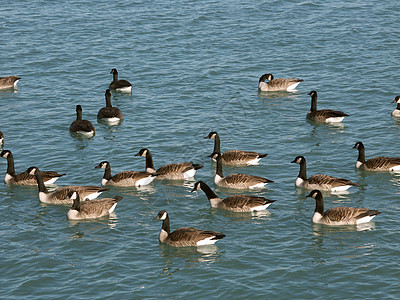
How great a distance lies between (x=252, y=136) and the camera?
3206 cm

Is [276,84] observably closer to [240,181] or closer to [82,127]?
[82,127]

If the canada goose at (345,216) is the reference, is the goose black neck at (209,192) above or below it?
above

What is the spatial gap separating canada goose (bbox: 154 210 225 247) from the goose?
253cm

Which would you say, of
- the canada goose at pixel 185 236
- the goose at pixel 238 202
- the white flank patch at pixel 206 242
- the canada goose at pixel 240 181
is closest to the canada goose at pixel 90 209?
the canada goose at pixel 185 236

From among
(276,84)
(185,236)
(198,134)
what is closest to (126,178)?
(185,236)

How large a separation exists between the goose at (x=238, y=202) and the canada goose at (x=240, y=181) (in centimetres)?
170

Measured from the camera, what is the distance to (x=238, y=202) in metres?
Result: 24.6

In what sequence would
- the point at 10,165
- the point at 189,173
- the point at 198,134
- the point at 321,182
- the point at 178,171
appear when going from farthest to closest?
the point at 198,134 → the point at 10,165 → the point at 189,173 → the point at 178,171 → the point at 321,182

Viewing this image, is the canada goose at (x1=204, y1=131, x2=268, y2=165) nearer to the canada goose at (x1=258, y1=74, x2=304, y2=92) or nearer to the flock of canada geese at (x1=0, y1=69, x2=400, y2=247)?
the flock of canada geese at (x1=0, y1=69, x2=400, y2=247)

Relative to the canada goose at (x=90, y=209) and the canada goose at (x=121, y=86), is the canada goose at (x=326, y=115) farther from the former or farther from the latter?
the canada goose at (x=90, y=209)

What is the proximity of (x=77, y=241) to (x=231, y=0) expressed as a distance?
34.7 m

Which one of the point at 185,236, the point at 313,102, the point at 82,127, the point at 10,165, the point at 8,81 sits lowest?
the point at 185,236

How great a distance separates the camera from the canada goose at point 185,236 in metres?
22.2

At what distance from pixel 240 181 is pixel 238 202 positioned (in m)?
2.11
